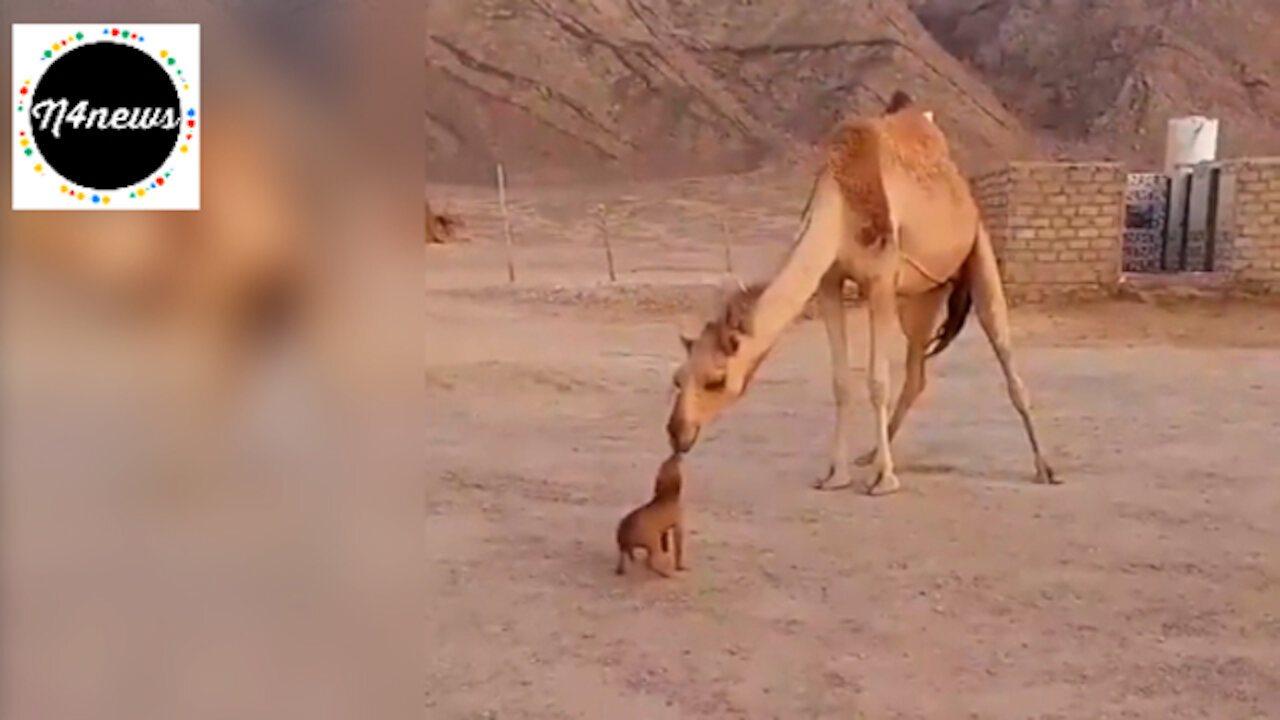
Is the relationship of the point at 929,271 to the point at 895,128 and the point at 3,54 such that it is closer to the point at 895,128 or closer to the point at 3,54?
the point at 895,128

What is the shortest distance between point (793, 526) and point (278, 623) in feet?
10.4

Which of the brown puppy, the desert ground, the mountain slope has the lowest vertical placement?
the desert ground

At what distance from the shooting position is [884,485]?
14.1 feet

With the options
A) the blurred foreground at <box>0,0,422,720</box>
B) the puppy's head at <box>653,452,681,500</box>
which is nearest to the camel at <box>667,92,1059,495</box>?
the puppy's head at <box>653,452,681,500</box>

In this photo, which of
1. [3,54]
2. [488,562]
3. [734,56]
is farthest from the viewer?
[734,56]

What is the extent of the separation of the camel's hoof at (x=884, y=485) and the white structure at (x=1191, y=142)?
11.1 metres

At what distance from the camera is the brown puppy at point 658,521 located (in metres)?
3.22

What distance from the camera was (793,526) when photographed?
12.6 feet

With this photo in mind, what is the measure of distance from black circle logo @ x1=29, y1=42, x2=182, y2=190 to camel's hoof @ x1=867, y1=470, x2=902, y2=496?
3.75 m

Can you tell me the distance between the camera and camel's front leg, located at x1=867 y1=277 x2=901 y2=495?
417 centimetres

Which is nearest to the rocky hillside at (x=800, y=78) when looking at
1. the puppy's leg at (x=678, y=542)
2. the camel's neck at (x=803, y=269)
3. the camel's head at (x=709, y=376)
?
the camel's neck at (x=803, y=269)

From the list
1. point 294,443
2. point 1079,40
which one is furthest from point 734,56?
point 294,443

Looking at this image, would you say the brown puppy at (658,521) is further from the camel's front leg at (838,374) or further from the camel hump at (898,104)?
the camel hump at (898,104)

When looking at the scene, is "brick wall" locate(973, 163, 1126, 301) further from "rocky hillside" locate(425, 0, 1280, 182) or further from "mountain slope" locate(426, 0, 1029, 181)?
"mountain slope" locate(426, 0, 1029, 181)
